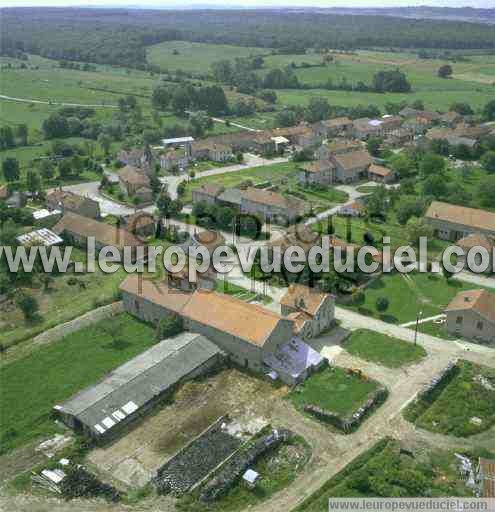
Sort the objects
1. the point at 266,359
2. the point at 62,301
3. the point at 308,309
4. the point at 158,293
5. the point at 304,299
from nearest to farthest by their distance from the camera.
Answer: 1. the point at 266,359
2. the point at 308,309
3. the point at 304,299
4. the point at 158,293
5. the point at 62,301

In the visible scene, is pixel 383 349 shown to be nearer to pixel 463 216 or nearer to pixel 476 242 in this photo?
pixel 476 242

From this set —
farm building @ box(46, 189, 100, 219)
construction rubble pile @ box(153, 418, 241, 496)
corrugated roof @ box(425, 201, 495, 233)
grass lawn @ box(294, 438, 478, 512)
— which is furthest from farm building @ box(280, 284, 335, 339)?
A: farm building @ box(46, 189, 100, 219)

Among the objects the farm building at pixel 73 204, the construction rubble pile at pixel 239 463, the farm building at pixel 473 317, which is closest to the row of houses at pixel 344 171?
Result: the farm building at pixel 73 204

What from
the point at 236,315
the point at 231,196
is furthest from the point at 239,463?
the point at 231,196

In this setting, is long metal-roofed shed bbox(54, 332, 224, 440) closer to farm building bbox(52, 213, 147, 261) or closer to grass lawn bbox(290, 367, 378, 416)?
grass lawn bbox(290, 367, 378, 416)

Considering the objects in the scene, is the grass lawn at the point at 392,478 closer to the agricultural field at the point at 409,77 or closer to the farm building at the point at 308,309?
the farm building at the point at 308,309

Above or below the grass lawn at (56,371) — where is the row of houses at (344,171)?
above
